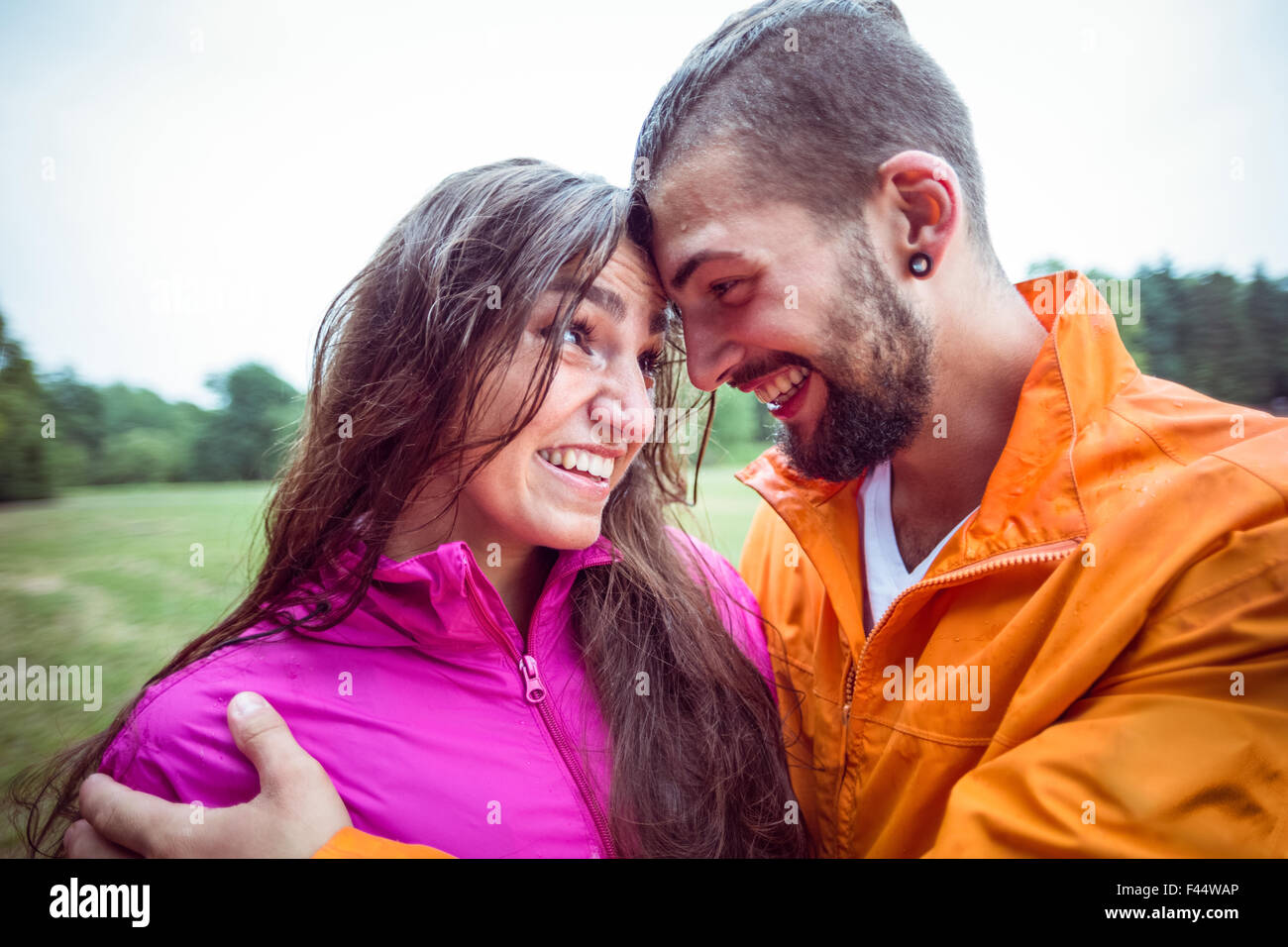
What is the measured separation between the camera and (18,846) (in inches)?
68.6

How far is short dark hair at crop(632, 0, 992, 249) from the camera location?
1.83 m

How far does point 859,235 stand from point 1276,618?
1145 millimetres

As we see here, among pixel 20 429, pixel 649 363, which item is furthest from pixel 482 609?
pixel 20 429

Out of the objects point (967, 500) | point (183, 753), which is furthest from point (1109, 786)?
point (183, 753)

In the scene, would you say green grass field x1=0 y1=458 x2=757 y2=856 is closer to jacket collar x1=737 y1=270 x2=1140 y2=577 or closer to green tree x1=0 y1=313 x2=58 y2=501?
green tree x1=0 y1=313 x2=58 y2=501

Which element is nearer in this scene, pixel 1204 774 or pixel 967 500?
pixel 1204 774

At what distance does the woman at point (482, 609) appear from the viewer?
1451mm

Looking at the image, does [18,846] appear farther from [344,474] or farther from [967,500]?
[967,500]

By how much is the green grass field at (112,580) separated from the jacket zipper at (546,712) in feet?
2.52

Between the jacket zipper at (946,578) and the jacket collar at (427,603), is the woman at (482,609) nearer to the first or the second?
the jacket collar at (427,603)

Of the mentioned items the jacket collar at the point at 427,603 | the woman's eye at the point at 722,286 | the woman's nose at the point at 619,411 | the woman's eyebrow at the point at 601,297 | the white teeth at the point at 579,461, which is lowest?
the jacket collar at the point at 427,603

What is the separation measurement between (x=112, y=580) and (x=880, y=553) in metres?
2.34

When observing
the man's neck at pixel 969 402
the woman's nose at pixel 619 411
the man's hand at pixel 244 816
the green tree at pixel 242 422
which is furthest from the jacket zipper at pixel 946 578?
the green tree at pixel 242 422

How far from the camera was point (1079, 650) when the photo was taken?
4.47 ft
